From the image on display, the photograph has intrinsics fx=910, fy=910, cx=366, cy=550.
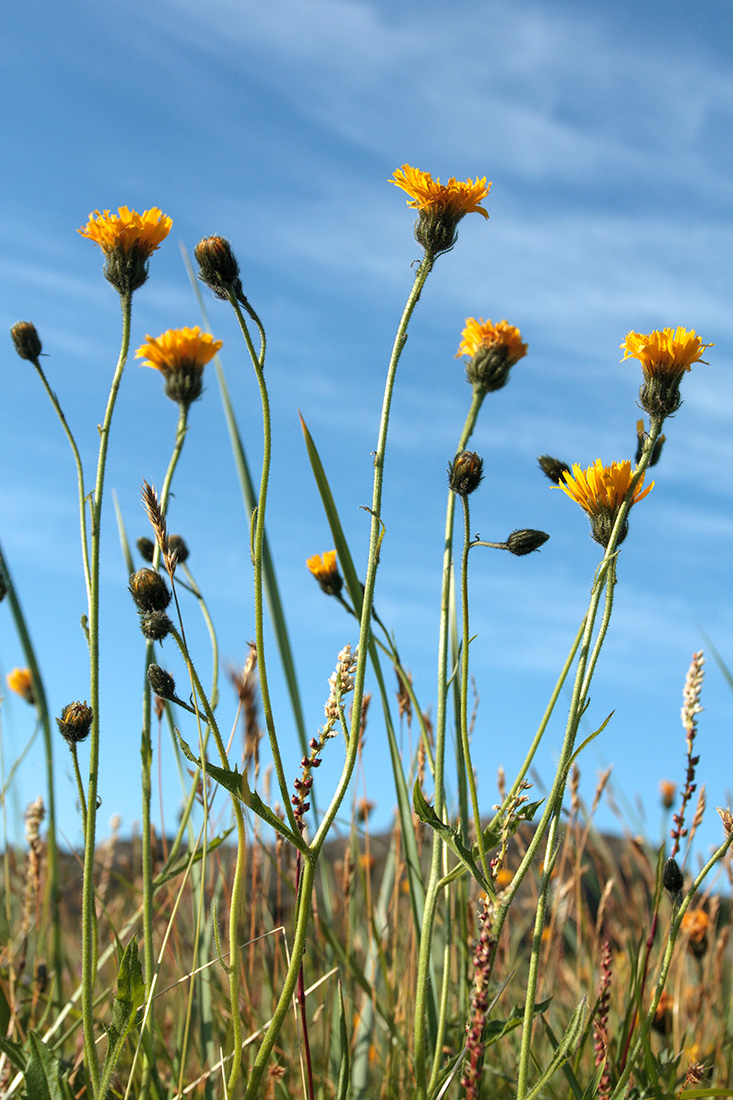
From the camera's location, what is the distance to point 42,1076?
4.75 ft

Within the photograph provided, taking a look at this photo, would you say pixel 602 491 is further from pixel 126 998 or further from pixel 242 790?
pixel 126 998

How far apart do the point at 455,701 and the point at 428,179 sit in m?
1.24

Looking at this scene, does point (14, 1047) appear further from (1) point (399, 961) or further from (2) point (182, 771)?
(1) point (399, 961)

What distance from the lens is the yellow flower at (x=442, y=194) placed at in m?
1.78

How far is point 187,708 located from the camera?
1.37 metres

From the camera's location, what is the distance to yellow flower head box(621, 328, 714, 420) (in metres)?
1.63

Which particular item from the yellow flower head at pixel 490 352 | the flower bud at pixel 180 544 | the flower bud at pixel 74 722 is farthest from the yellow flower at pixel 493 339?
the flower bud at pixel 74 722

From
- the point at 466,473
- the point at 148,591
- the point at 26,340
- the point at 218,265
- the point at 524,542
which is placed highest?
the point at 26,340

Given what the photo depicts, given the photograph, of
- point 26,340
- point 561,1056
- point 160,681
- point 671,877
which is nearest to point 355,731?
point 160,681

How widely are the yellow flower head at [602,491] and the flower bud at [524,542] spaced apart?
10cm

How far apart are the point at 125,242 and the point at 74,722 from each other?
100cm

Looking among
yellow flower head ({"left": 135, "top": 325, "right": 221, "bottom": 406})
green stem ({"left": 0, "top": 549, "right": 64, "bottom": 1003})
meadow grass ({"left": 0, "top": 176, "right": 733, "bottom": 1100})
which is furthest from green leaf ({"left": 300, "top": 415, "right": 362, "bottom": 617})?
green stem ({"left": 0, "top": 549, "right": 64, "bottom": 1003})

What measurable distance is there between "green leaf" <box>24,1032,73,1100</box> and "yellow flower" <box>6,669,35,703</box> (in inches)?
80.2

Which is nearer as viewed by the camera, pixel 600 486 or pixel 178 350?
pixel 600 486
